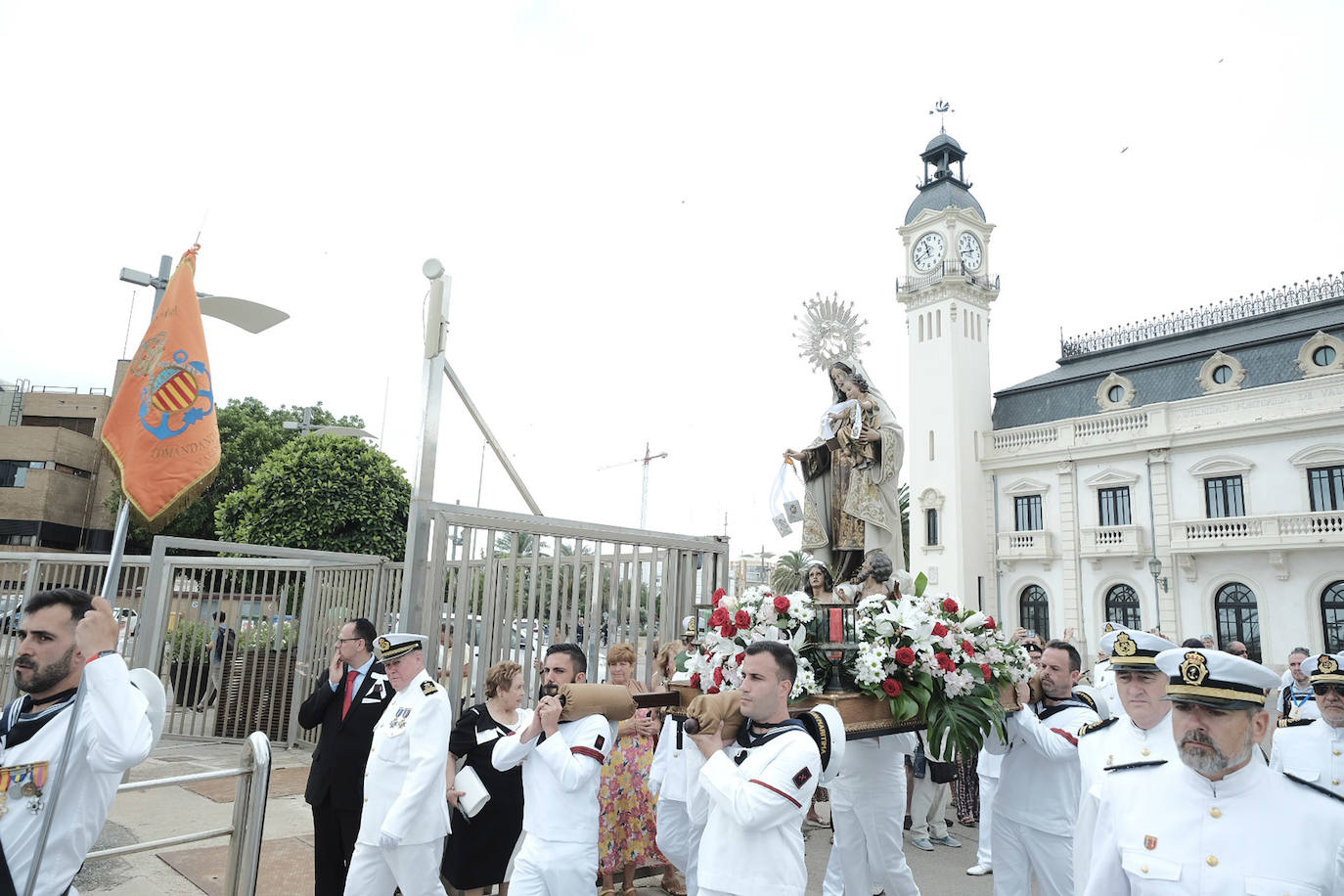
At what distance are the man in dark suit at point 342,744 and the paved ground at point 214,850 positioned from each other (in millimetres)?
854

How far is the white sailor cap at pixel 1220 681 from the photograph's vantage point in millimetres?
2418

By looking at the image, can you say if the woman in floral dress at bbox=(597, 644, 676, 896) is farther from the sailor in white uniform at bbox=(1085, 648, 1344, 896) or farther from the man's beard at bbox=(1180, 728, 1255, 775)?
the man's beard at bbox=(1180, 728, 1255, 775)

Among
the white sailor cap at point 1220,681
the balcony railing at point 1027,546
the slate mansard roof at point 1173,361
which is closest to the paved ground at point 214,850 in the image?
the white sailor cap at point 1220,681

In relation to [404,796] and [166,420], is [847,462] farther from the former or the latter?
[166,420]

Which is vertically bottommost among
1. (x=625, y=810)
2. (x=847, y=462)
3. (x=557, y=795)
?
(x=625, y=810)

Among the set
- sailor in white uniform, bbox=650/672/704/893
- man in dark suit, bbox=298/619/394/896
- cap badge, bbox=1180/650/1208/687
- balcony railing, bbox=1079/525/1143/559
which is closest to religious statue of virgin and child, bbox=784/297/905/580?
sailor in white uniform, bbox=650/672/704/893

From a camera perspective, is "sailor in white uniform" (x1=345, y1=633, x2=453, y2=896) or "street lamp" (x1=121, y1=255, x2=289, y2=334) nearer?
"sailor in white uniform" (x1=345, y1=633, x2=453, y2=896)

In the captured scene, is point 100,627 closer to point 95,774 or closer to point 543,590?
point 95,774

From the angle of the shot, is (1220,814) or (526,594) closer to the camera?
(1220,814)

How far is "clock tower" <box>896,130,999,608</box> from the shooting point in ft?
116

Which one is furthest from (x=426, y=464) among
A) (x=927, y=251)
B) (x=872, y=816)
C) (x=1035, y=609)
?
(x=927, y=251)

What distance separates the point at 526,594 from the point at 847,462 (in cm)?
273

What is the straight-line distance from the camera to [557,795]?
4008mm

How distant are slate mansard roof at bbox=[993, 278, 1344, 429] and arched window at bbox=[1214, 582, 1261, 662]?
287 inches
